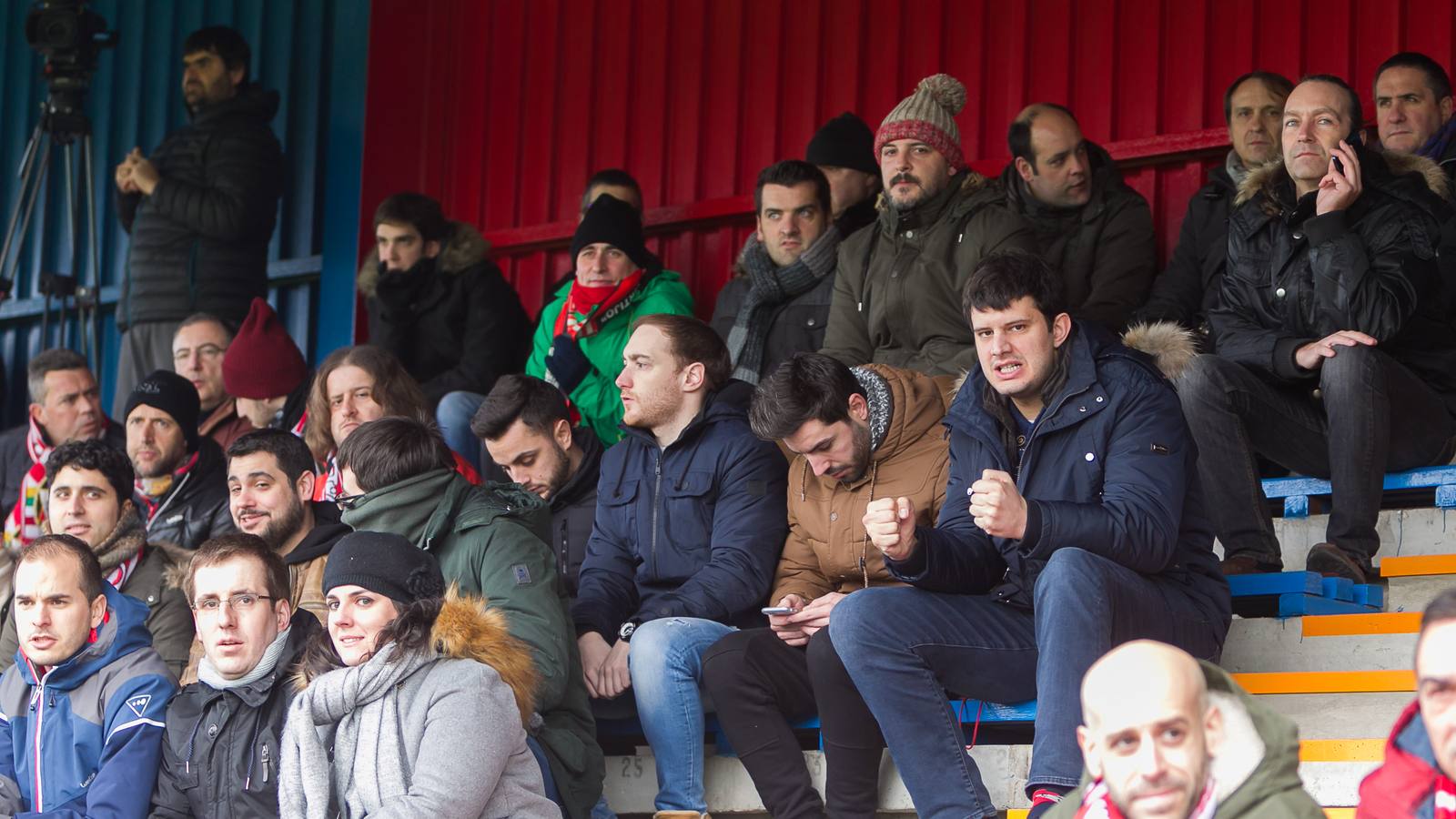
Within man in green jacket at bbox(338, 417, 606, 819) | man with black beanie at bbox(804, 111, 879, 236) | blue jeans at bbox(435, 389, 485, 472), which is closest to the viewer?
man in green jacket at bbox(338, 417, 606, 819)

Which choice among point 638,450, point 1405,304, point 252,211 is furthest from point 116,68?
point 1405,304

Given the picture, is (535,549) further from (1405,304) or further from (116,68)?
(116,68)

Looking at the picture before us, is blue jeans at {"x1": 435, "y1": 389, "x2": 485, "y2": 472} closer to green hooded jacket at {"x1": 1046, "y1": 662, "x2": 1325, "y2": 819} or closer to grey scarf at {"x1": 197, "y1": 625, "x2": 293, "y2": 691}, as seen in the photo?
grey scarf at {"x1": 197, "y1": 625, "x2": 293, "y2": 691}

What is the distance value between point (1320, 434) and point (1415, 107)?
111 centimetres

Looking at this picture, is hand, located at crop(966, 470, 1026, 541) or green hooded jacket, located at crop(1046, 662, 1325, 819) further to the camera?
hand, located at crop(966, 470, 1026, 541)

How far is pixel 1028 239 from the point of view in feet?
17.2

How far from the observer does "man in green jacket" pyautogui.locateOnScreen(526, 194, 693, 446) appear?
596 centimetres

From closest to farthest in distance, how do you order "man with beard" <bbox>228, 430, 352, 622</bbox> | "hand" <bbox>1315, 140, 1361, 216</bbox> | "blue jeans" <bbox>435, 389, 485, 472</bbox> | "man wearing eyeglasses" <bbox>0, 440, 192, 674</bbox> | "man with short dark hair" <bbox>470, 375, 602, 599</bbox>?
"hand" <bbox>1315, 140, 1361, 216</bbox> < "man wearing eyeglasses" <bbox>0, 440, 192, 674</bbox> < "man with beard" <bbox>228, 430, 352, 622</bbox> < "man with short dark hair" <bbox>470, 375, 602, 599</bbox> < "blue jeans" <bbox>435, 389, 485, 472</bbox>

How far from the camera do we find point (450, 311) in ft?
21.4

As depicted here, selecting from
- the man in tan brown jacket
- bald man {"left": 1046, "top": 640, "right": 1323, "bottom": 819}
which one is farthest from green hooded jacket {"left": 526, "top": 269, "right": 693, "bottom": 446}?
bald man {"left": 1046, "top": 640, "right": 1323, "bottom": 819}

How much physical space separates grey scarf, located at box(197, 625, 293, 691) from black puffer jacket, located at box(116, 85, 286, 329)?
3.41 metres

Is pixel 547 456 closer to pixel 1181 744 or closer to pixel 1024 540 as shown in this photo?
pixel 1024 540

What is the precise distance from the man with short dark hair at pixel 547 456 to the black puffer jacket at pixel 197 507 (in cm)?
95

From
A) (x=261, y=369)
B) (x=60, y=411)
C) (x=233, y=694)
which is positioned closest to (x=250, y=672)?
(x=233, y=694)
